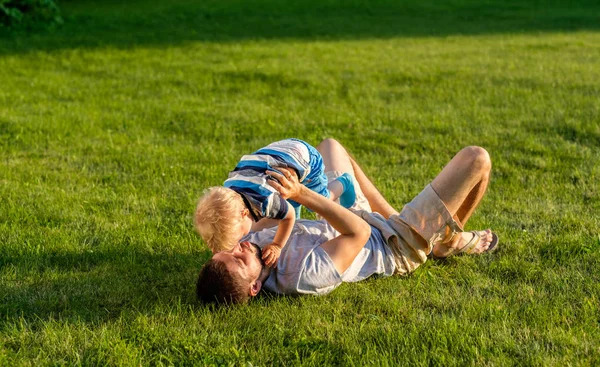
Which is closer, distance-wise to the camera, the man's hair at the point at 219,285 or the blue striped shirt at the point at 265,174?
the blue striped shirt at the point at 265,174

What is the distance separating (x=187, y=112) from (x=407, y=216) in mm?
5634

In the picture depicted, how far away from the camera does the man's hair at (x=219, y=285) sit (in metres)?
4.44

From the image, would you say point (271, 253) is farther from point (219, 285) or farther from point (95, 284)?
point (95, 284)

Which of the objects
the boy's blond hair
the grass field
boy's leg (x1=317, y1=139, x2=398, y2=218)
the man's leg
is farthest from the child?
the man's leg

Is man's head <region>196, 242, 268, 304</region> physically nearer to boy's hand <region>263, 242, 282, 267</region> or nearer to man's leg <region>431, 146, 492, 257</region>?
boy's hand <region>263, 242, 282, 267</region>

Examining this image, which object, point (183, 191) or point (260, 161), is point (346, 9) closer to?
point (183, 191)

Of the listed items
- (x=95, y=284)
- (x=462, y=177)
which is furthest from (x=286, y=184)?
(x=95, y=284)

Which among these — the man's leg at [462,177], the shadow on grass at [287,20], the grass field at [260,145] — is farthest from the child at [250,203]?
the shadow on grass at [287,20]

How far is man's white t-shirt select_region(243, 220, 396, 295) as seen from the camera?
467cm

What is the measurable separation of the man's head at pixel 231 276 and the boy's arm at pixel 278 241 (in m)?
0.07

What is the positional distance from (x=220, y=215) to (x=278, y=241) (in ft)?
1.63

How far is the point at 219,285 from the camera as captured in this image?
4.46 metres

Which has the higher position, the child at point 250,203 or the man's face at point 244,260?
the child at point 250,203

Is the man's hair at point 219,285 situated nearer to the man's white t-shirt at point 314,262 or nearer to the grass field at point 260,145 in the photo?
the grass field at point 260,145
